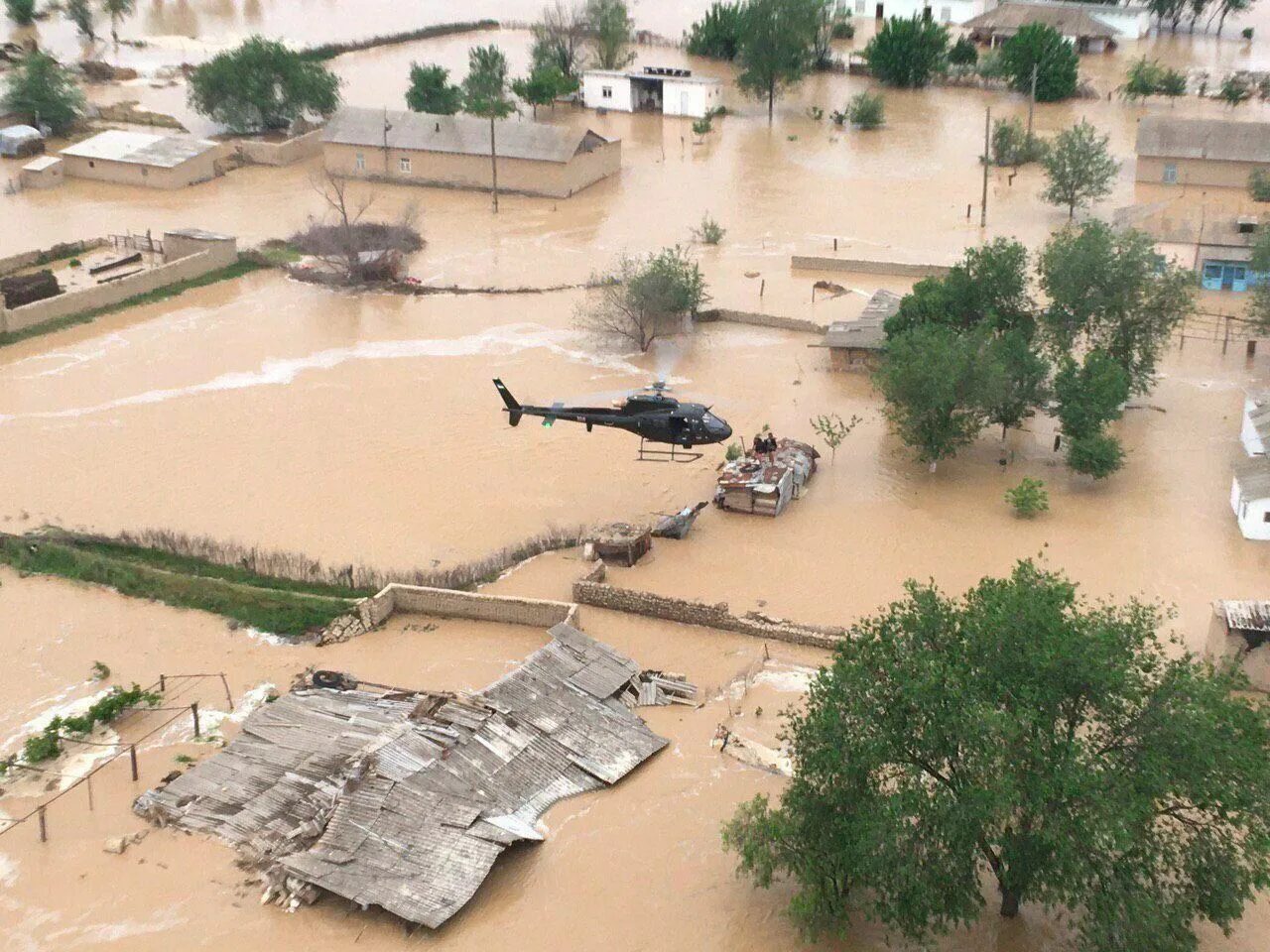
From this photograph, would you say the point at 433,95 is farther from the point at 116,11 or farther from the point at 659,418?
the point at 659,418

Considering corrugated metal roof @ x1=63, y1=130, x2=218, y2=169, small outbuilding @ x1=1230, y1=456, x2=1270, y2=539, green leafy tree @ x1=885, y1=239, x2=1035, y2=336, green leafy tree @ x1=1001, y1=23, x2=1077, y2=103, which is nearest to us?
small outbuilding @ x1=1230, y1=456, x2=1270, y2=539

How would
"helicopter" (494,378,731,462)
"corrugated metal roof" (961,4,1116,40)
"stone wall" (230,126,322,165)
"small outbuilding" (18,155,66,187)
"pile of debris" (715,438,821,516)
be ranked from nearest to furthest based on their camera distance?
"helicopter" (494,378,731,462) < "pile of debris" (715,438,821,516) < "small outbuilding" (18,155,66,187) < "stone wall" (230,126,322,165) < "corrugated metal roof" (961,4,1116,40)

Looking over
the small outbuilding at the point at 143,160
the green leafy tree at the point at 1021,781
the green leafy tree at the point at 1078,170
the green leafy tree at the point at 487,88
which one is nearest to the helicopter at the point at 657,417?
the green leafy tree at the point at 1021,781

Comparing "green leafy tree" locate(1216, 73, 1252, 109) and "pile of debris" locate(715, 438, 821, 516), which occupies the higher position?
"green leafy tree" locate(1216, 73, 1252, 109)

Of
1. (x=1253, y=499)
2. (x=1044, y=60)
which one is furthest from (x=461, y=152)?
(x=1253, y=499)

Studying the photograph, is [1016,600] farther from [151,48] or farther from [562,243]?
[151,48]

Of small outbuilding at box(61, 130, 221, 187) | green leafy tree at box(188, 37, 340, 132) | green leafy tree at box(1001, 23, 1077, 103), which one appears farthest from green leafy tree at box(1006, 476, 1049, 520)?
green leafy tree at box(188, 37, 340, 132)

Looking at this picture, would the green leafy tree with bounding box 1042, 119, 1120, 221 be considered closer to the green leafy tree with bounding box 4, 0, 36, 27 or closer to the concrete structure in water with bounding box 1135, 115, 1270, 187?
the concrete structure in water with bounding box 1135, 115, 1270, 187
